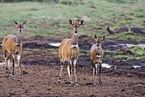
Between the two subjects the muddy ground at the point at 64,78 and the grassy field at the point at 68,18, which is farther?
the grassy field at the point at 68,18

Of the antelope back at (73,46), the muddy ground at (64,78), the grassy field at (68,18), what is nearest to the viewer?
the muddy ground at (64,78)

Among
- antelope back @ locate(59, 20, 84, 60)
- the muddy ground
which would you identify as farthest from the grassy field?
antelope back @ locate(59, 20, 84, 60)

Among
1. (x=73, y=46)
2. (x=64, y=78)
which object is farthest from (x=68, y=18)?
(x=73, y=46)

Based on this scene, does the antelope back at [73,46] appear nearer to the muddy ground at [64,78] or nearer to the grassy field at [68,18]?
the muddy ground at [64,78]

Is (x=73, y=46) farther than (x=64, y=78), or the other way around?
(x=64, y=78)

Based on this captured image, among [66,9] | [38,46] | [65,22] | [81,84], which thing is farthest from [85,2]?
[81,84]

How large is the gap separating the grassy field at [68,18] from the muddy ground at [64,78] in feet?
20.6

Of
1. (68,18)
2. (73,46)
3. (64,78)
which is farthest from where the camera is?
(68,18)

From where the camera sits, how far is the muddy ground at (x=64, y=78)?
8.59 metres

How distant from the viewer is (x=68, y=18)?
30.4m

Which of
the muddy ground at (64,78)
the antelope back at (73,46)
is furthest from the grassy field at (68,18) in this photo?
the antelope back at (73,46)

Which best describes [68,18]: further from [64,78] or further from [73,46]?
[73,46]

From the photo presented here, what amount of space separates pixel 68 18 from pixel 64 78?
65.2 feet

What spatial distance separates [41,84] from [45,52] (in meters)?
7.45
